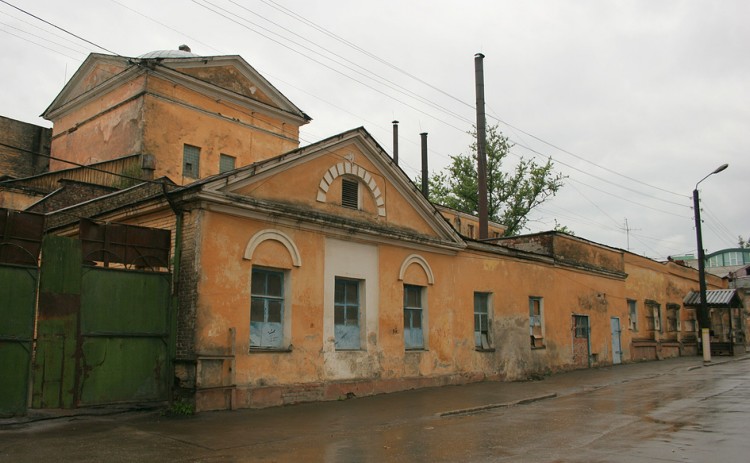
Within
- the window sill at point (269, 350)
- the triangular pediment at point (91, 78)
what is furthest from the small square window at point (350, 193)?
the triangular pediment at point (91, 78)

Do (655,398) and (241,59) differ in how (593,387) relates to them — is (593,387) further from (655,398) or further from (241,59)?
(241,59)

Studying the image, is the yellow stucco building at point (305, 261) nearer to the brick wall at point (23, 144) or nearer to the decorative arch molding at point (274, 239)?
the decorative arch molding at point (274, 239)

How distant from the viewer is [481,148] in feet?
91.2

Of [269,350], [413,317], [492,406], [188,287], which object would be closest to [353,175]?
[413,317]

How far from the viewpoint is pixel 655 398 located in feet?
46.0

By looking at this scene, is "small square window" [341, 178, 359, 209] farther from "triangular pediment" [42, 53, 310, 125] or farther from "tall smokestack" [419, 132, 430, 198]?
"tall smokestack" [419, 132, 430, 198]

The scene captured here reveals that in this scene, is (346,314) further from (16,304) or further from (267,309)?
(16,304)

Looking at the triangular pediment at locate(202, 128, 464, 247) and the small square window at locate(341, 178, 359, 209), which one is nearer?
the triangular pediment at locate(202, 128, 464, 247)

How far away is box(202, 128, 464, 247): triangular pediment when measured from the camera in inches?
514

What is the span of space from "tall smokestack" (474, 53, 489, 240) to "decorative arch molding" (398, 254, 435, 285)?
9806mm

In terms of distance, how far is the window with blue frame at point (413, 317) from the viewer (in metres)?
16.5

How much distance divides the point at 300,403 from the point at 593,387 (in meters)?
8.70

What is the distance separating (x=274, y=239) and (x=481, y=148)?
16686 millimetres

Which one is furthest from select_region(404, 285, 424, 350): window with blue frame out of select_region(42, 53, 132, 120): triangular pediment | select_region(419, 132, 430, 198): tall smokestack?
select_region(419, 132, 430, 198): tall smokestack
